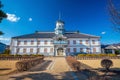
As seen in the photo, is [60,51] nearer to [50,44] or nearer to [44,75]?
[50,44]

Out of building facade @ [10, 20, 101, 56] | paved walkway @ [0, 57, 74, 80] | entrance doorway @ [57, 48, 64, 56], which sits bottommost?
paved walkway @ [0, 57, 74, 80]

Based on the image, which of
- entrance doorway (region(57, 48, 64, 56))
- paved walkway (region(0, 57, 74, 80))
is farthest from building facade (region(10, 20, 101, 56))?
paved walkway (region(0, 57, 74, 80))

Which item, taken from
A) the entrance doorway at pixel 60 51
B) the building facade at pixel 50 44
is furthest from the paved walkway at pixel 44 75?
the building facade at pixel 50 44

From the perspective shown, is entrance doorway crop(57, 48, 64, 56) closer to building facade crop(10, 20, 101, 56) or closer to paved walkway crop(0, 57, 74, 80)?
building facade crop(10, 20, 101, 56)

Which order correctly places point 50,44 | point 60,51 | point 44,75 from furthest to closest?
point 50,44 → point 60,51 → point 44,75

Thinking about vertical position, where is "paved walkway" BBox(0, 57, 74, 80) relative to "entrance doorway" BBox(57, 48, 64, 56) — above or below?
below

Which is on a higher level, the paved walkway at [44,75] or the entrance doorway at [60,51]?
the entrance doorway at [60,51]

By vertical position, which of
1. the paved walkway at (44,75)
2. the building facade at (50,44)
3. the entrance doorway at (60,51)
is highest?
the building facade at (50,44)

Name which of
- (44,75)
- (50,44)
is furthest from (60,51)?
(44,75)

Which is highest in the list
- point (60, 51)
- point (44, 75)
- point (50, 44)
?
point (50, 44)

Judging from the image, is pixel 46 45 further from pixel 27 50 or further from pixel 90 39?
pixel 90 39

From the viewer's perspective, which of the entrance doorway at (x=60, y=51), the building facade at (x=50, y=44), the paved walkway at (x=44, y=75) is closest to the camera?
the paved walkway at (x=44, y=75)

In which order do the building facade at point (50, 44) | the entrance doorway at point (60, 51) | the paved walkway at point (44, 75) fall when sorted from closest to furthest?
1. the paved walkway at point (44, 75)
2. the entrance doorway at point (60, 51)
3. the building facade at point (50, 44)

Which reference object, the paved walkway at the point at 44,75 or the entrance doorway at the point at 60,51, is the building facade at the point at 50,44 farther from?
the paved walkway at the point at 44,75
